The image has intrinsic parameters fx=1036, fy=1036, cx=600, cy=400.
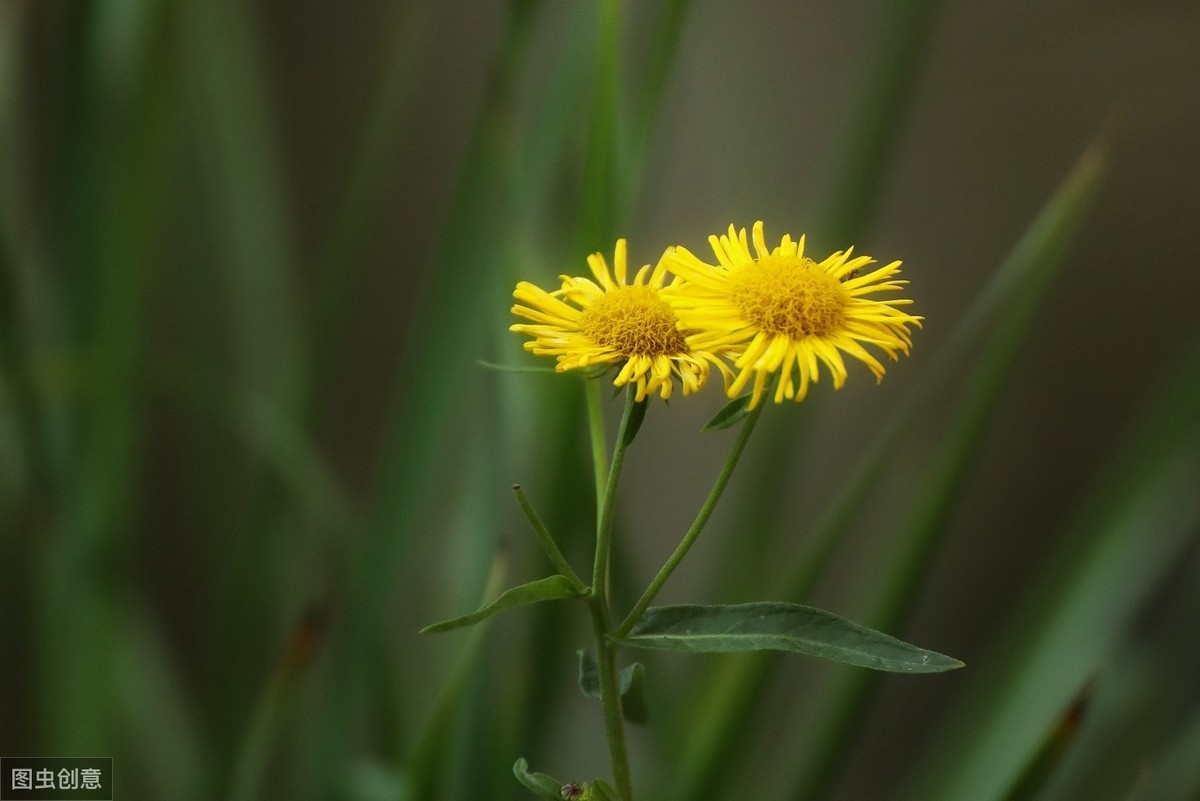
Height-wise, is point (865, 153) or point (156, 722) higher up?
point (865, 153)

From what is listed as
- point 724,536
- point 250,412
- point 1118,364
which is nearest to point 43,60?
point 250,412

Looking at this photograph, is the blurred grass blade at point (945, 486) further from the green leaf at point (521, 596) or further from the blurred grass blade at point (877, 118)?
the green leaf at point (521, 596)

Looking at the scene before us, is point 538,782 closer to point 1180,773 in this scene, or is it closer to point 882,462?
point 882,462

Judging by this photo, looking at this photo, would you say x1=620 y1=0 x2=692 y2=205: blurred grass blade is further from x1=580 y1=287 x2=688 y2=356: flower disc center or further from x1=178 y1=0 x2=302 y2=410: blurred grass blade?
x1=178 y1=0 x2=302 y2=410: blurred grass blade

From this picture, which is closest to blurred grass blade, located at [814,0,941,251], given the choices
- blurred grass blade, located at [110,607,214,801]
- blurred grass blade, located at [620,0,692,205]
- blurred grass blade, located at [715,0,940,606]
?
blurred grass blade, located at [715,0,940,606]

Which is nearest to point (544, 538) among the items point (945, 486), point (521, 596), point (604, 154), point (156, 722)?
point (521, 596)

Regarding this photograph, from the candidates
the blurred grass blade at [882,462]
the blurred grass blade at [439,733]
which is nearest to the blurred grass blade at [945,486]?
the blurred grass blade at [882,462]
